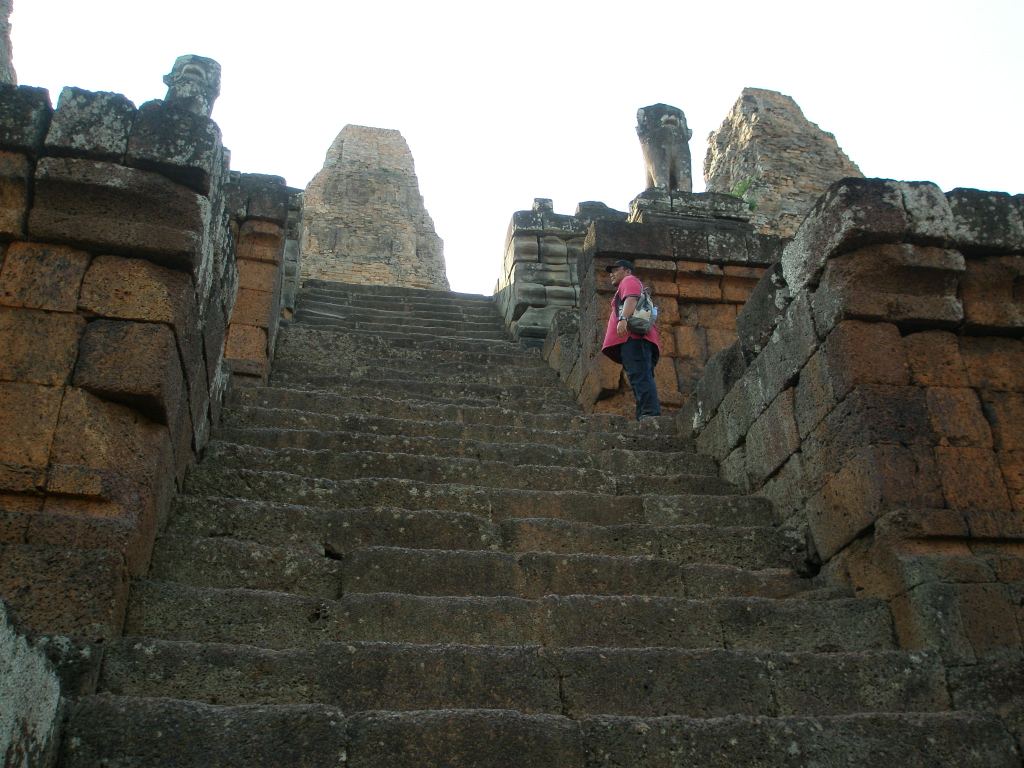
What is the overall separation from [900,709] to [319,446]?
3438mm

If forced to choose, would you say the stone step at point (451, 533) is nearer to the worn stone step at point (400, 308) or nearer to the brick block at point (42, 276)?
the brick block at point (42, 276)

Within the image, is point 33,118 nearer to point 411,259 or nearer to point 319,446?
point 319,446

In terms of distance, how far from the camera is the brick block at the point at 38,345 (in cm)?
376

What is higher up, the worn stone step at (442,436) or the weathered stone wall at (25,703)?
the worn stone step at (442,436)

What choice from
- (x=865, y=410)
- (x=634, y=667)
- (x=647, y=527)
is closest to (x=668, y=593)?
(x=647, y=527)

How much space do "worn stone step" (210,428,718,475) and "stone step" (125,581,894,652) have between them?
77.2 inches

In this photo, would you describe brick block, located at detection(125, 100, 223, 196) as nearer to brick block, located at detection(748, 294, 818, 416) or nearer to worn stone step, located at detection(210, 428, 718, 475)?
worn stone step, located at detection(210, 428, 718, 475)

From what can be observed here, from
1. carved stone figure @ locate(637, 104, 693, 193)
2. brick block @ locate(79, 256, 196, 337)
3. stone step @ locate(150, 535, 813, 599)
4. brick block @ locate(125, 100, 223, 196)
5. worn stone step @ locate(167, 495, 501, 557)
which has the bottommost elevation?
stone step @ locate(150, 535, 813, 599)

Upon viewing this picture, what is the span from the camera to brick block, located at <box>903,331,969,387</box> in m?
4.60

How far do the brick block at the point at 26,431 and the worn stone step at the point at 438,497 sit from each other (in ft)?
3.38

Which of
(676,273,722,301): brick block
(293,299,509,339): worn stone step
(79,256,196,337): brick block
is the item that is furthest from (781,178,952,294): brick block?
(293,299,509,339): worn stone step

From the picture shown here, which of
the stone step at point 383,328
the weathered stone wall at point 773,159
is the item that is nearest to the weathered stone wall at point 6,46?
the stone step at point 383,328

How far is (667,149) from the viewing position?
43.5ft

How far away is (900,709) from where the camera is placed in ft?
11.4
